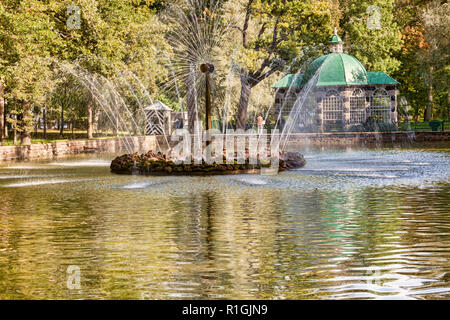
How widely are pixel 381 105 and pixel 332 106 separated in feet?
15.9

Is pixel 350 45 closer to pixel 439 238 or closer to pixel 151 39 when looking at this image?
pixel 151 39

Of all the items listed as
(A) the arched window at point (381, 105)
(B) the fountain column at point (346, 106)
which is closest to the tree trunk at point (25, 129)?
(B) the fountain column at point (346, 106)

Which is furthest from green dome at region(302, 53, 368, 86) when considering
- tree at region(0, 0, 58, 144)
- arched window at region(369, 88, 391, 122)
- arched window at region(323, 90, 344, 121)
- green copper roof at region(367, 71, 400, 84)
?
tree at region(0, 0, 58, 144)

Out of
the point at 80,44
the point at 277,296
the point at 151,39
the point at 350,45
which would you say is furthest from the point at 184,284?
the point at 350,45

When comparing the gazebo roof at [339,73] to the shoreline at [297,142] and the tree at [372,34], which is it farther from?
the shoreline at [297,142]

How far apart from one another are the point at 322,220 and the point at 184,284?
19.5 ft

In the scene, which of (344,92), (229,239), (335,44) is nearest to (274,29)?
(335,44)

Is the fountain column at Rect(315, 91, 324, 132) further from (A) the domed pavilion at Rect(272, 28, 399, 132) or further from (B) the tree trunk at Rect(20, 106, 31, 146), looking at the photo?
(B) the tree trunk at Rect(20, 106, 31, 146)

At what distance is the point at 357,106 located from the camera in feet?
230

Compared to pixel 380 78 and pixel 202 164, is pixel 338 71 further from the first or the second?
pixel 202 164

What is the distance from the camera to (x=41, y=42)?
1419 inches

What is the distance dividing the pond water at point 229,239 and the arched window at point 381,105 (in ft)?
158

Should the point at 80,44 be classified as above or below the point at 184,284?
above

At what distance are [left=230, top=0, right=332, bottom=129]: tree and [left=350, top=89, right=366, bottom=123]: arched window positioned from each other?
736 centimetres
